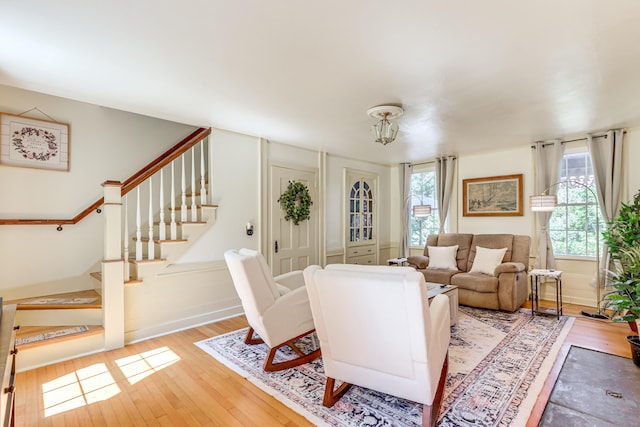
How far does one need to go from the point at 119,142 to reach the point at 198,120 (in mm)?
1189

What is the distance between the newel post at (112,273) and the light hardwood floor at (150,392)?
0.19 m

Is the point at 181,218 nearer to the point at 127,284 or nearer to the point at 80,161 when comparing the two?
the point at 127,284

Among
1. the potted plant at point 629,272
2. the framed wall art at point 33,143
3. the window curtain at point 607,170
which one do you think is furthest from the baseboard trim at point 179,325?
the window curtain at point 607,170

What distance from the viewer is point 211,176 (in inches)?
155

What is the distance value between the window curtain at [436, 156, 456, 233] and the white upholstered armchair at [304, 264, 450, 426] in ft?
13.1

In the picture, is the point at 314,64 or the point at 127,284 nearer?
the point at 314,64

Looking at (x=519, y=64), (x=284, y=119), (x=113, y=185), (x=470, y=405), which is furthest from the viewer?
(x=284, y=119)

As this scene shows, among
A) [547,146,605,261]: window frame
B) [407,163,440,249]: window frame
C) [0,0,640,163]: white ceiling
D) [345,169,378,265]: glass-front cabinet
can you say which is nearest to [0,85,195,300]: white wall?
[0,0,640,163]: white ceiling

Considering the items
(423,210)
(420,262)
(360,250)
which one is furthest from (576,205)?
(360,250)

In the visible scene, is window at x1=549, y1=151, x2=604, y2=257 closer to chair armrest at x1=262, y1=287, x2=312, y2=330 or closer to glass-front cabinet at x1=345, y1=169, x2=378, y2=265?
glass-front cabinet at x1=345, y1=169, x2=378, y2=265

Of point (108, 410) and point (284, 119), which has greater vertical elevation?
point (284, 119)

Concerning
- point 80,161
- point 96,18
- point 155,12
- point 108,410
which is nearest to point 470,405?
point 108,410

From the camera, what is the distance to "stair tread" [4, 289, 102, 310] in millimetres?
2912

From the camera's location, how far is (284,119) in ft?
11.8
